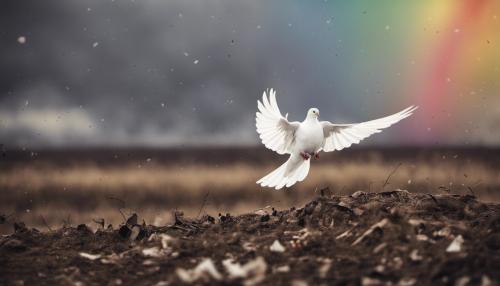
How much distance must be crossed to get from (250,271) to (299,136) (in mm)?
3822

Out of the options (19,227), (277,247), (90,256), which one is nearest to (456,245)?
(277,247)

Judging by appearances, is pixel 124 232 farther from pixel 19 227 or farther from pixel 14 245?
pixel 19 227

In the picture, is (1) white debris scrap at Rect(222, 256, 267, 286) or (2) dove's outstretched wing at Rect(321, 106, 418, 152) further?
(2) dove's outstretched wing at Rect(321, 106, 418, 152)

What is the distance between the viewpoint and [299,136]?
293 inches

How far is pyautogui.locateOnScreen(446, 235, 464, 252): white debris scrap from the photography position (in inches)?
156

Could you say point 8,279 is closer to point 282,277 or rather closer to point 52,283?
point 52,283

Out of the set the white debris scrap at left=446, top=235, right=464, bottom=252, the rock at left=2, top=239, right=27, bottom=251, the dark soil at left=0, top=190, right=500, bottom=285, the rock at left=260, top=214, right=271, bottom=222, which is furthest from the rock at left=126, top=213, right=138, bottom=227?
the white debris scrap at left=446, top=235, right=464, bottom=252

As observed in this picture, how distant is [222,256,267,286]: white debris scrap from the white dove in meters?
3.37

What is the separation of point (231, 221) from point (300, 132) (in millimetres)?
2120

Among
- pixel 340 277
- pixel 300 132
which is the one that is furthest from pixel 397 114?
pixel 340 277

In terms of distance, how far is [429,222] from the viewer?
4645mm

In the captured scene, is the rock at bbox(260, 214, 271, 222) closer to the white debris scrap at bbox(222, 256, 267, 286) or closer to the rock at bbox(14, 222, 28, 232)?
the white debris scrap at bbox(222, 256, 267, 286)

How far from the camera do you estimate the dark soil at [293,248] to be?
12.1 ft

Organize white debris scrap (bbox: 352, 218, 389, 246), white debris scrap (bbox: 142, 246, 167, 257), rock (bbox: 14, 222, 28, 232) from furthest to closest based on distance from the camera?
1. rock (bbox: 14, 222, 28, 232)
2. white debris scrap (bbox: 142, 246, 167, 257)
3. white debris scrap (bbox: 352, 218, 389, 246)
